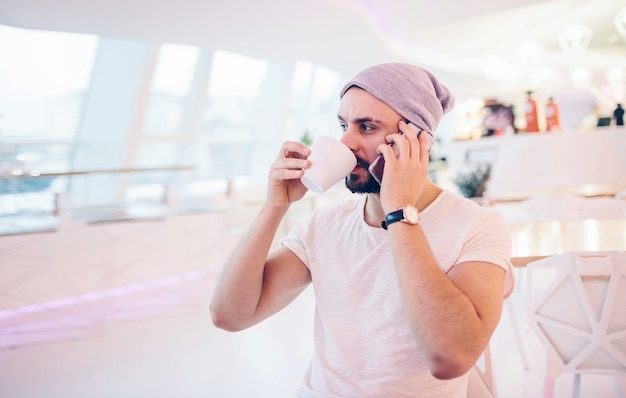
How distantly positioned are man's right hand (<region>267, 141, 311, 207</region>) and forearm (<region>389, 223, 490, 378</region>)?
33cm

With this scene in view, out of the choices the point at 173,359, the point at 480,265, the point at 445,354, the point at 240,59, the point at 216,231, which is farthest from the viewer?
the point at 240,59

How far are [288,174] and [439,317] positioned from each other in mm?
453

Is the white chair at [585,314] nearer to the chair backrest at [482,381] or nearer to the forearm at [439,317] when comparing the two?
the chair backrest at [482,381]

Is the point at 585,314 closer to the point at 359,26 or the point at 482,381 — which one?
the point at 482,381

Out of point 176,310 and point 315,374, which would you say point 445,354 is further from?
point 176,310

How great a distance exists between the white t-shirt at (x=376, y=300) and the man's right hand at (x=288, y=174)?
0.46 ft

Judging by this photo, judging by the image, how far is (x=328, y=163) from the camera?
1.15 m

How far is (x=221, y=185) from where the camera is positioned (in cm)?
761

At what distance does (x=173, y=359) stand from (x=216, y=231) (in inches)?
72.7

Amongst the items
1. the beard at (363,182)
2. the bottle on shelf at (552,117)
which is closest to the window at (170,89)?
the bottle on shelf at (552,117)

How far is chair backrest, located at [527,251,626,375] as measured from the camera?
1639 mm

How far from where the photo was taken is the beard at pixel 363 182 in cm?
120

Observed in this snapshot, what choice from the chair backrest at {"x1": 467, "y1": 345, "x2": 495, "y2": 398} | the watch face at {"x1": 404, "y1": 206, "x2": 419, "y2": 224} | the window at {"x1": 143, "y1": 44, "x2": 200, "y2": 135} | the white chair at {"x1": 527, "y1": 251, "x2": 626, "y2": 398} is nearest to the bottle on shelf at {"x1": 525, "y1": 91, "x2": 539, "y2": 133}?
the white chair at {"x1": 527, "y1": 251, "x2": 626, "y2": 398}

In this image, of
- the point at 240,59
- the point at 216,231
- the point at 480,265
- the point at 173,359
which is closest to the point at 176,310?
the point at 216,231
